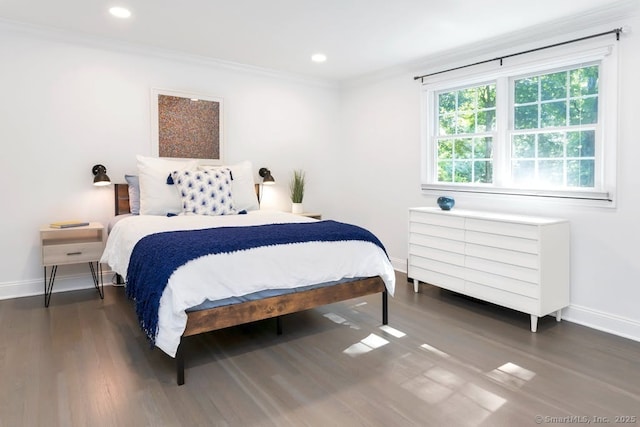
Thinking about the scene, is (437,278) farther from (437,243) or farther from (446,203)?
(446,203)

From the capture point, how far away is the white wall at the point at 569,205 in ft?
9.72

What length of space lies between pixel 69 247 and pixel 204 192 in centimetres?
120

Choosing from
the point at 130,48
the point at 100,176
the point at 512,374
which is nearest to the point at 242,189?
the point at 100,176

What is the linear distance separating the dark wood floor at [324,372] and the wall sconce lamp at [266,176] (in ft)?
6.37

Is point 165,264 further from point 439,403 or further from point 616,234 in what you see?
point 616,234

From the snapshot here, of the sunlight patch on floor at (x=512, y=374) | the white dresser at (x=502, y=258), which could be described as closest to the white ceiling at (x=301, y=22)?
the white dresser at (x=502, y=258)

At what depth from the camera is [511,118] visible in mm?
3795

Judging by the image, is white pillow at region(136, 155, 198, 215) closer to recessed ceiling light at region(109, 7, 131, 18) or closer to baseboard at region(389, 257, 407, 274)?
recessed ceiling light at region(109, 7, 131, 18)

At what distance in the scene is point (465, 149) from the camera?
4.27 metres

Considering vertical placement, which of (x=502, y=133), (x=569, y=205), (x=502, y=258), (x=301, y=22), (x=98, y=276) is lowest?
(x=98, y=276)

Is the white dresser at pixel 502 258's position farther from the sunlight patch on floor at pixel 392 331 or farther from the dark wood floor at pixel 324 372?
the sunlight patch on floor at pixel 392 331

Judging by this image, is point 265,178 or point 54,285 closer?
point 54,285

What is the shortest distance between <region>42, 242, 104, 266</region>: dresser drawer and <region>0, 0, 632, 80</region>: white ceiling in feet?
6.18

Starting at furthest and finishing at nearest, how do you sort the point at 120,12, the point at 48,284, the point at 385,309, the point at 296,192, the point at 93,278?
the point at 296,192, the point at 93,278, the point at 48,284, the point at 120,12, the point at 385,309
